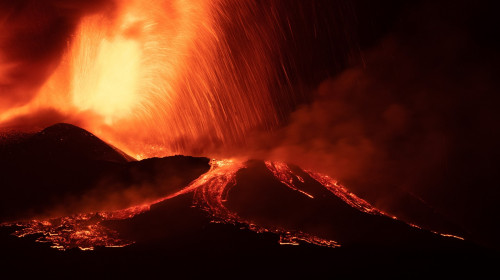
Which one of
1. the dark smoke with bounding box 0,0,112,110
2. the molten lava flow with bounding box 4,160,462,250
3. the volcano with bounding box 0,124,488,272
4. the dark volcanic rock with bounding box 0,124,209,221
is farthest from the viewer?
the dark smoke with bounding box 0,0,112,110

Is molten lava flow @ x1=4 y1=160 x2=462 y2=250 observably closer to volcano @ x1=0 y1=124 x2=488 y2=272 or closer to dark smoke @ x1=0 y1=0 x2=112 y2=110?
volcano @ x1=0 y1=124 x2=488 y2=272

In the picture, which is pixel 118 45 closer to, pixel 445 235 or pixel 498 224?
pixel 445 235

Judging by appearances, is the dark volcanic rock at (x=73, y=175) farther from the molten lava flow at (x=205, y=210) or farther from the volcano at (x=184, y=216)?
the molten lava flow at (x=205, y=210)

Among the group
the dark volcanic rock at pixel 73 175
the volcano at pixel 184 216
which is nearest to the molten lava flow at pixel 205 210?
the volcano at pixel 184 216

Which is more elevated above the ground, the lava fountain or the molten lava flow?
the lava fountain

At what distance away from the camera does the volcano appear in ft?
14.4

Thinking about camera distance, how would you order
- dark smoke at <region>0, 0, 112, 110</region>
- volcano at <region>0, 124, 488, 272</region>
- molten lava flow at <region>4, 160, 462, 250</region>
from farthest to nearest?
dark smoke at <region>0, 0, 112, 110</region>
molten lava flow at <region>4, 160, 462, 250</region>
volcano at <region>0, 124, 488, 272</region>

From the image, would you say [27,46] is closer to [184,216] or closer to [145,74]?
[145,74]

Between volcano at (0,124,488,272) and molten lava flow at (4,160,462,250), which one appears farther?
molten lava flow at (4,160,462,250)

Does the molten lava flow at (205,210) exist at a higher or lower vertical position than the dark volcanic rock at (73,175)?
lower

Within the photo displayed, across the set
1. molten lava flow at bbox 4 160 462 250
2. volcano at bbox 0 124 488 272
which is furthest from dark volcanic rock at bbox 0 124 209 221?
molten lava flow at bbox 4 160 462 250

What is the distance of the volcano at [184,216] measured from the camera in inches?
173

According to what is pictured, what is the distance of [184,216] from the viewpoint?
528 centimetres

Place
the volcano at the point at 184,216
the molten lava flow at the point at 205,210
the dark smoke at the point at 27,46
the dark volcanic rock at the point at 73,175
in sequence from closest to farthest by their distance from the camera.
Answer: the volcano at the point at 184,216 → the molten lava flow at the point at 205,210 → the dark volcanic rock at the point at 73,175 → the dark smoke at the point at 27,46
